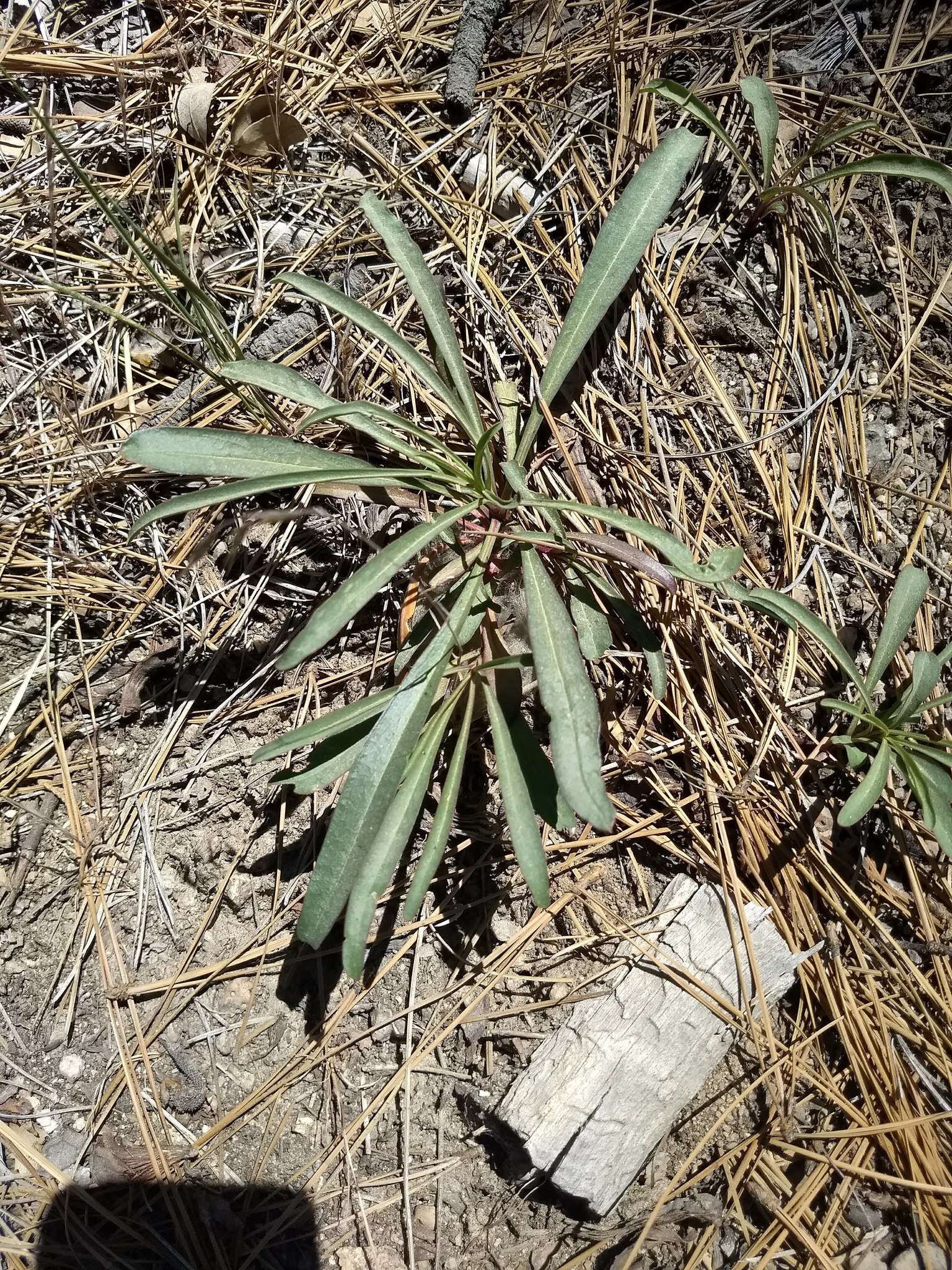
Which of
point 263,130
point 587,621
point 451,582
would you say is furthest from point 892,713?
point 263,130

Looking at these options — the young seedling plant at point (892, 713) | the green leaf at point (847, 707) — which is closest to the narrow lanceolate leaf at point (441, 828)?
the young seedling plant at point (892, 713)

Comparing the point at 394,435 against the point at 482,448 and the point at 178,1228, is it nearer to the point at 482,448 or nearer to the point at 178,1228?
the point at 482,448

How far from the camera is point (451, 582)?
4.97ft

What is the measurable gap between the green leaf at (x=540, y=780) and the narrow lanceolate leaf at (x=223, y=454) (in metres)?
0.51

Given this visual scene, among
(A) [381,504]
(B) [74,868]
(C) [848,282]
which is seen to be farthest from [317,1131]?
(C) [848,282]

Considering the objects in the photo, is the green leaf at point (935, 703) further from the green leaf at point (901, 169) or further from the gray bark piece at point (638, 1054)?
the green leaf at point (901, 169)

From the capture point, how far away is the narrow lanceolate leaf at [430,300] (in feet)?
4.65

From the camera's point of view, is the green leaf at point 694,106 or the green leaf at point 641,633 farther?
the green leaf at point 694,106

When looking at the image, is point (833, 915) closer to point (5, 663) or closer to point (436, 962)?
point (436, 962)

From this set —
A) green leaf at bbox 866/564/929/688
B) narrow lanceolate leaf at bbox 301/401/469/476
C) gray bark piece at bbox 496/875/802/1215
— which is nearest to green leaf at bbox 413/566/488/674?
narrow lanceolate leaf at bbox 301/401/469/476

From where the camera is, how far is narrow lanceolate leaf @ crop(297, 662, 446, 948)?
1282mm

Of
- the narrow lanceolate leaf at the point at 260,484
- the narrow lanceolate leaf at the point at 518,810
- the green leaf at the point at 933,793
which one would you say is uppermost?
the narrow lanceolate leaf at the point at 260,484

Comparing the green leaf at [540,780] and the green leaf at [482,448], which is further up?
the green leaf at [482,448]

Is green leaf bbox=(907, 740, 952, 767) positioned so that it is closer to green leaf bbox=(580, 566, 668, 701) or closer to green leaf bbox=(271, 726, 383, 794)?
green leaf bbox=(580, 566, 668, 701)
